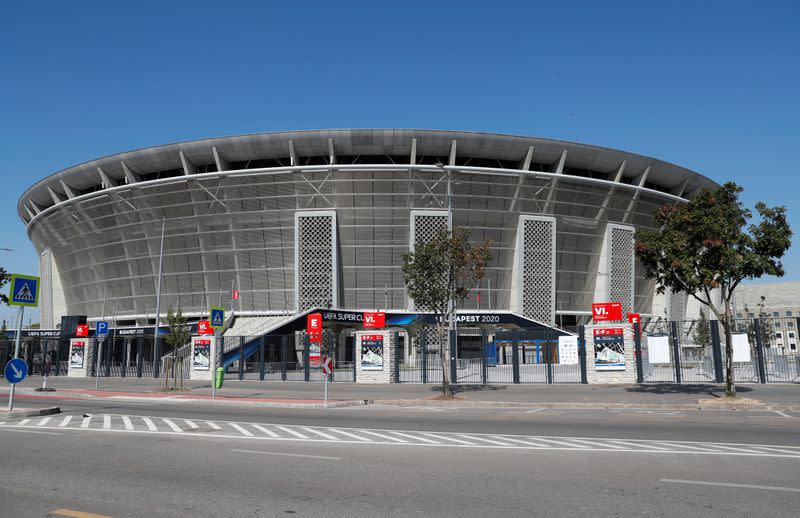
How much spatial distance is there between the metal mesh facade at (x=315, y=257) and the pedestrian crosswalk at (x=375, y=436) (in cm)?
3378

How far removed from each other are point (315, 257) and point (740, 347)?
111 feet

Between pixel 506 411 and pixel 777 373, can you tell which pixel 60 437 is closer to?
pixel 506 411

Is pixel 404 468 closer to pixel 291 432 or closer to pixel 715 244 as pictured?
pixel 291 432

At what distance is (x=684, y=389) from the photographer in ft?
74.0

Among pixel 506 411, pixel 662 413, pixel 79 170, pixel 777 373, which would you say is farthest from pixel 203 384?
pixel 79 170

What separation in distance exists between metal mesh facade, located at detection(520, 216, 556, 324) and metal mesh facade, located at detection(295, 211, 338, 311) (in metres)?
17.2

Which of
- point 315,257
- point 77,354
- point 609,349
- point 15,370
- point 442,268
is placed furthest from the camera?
point 315,257

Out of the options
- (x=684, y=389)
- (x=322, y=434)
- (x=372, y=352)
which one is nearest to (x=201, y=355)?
(x=372, y=352)

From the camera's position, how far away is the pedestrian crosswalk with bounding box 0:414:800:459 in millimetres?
9227

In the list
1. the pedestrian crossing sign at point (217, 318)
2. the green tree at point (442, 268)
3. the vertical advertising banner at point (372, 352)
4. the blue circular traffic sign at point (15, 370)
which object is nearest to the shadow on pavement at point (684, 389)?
the green tree at point (442, 268)

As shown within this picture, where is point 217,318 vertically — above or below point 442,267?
below

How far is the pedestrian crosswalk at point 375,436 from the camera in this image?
9.23 metres

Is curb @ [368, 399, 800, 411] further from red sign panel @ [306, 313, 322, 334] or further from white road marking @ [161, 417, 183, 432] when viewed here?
red sign panel @ [306, 313, 322, 334]

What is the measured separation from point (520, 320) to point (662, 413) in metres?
32.0
